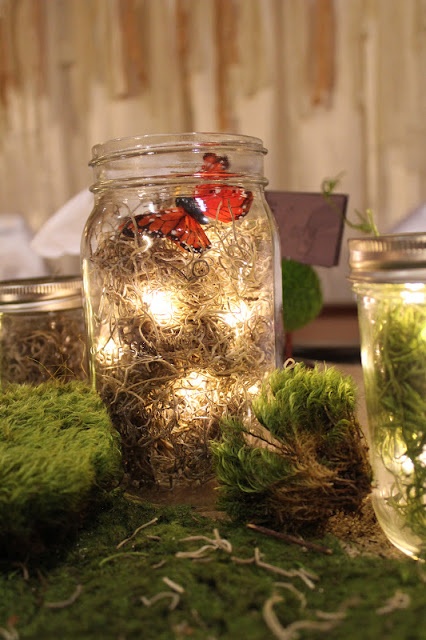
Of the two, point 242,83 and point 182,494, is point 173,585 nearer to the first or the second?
point 182,494

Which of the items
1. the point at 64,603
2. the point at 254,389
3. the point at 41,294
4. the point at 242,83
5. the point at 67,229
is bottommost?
the point at 64,603

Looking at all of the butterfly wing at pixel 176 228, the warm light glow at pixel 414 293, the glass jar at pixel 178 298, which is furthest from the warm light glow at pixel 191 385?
the warm light glow at pixel 414 293

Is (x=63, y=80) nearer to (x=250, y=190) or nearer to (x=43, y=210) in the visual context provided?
(x=43, y=210)

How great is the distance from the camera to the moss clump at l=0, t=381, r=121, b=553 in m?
0.45

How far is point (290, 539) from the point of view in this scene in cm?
49

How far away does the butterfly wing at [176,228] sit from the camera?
608 millimetres

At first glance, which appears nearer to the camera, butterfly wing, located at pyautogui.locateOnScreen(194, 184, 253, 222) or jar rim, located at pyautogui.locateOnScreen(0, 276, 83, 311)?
butterfly wing, located at pyautogui.locateOnScreen(194, 184, 253, 222)

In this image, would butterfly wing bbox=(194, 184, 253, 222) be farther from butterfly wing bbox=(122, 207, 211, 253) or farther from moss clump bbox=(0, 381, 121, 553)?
moss clump bbox=(0, 381, 121, 553)

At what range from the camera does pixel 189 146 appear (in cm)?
62

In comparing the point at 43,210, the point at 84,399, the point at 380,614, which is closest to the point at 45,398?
the point at 84,399

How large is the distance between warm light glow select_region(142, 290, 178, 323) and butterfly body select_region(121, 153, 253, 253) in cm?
5

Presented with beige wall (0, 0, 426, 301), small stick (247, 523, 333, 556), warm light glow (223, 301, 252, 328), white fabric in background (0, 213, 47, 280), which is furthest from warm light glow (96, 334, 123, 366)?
beige wall (0, 0, 426, 301)

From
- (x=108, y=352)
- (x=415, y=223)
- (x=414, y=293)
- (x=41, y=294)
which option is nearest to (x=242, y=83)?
(x=415, y=223)

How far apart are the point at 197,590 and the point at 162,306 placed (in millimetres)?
270
